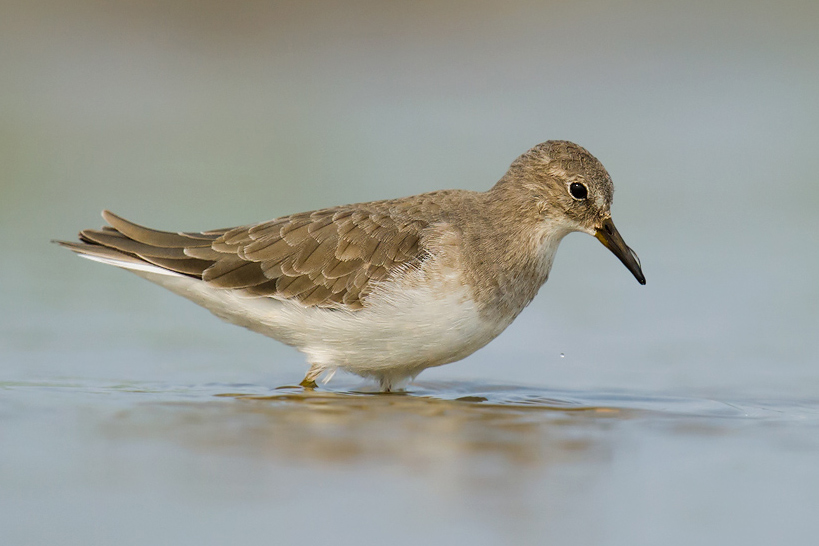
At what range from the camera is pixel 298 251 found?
25.6ft

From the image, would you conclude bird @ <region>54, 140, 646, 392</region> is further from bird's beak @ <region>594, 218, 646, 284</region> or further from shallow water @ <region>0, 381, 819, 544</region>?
shallow water @ <region>0, 381, 819, 544</region>

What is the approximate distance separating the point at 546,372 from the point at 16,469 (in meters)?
4.48

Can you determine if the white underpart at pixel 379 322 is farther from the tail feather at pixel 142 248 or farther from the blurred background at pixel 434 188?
the blurred background at pixel 434 188

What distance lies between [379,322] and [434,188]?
5.83 m

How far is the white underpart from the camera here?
718 centimetres

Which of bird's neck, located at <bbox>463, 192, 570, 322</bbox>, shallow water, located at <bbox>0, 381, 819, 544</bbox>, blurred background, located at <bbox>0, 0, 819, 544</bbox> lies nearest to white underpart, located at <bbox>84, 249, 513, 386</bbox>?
bird's neck, located at <bbox>463, 192, 570, 322</bbox>

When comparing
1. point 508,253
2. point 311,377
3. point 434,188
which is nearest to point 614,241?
point 508,253

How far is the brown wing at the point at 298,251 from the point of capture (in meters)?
7.52

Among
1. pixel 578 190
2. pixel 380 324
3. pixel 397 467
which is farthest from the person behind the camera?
pixel 578 190

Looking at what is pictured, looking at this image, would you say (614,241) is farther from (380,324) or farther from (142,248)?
(142,248)

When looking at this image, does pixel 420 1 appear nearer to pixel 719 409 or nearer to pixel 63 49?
pixel 63 49

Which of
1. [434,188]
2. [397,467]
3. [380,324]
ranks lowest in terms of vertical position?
[397,467]

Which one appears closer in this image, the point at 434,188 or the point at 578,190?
the point at 578,190

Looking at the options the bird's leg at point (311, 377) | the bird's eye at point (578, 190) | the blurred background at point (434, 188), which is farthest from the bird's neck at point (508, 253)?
the bird's leg at point (311, 377)
